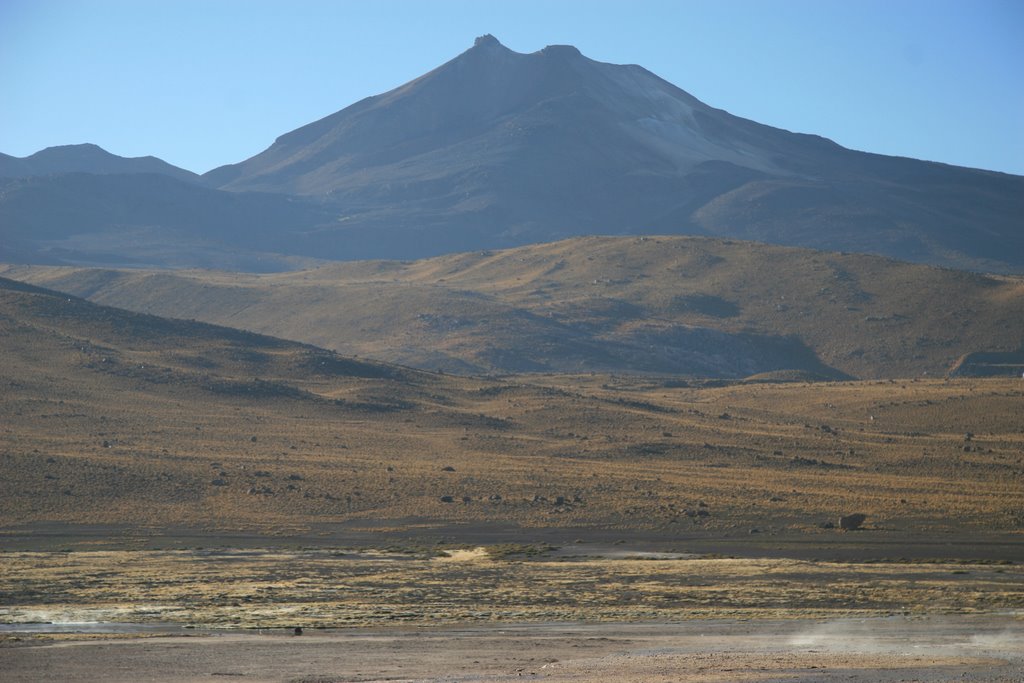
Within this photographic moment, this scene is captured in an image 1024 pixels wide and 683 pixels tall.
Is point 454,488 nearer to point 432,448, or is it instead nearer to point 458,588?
point 432,448

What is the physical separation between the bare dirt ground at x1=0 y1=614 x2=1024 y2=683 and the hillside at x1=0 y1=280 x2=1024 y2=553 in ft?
67.6

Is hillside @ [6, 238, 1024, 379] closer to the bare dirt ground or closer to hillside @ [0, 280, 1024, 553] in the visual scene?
hillside @ [0, 280, 1024, 553]

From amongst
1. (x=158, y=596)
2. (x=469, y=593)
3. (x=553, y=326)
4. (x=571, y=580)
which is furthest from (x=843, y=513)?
(x=553, y=326)

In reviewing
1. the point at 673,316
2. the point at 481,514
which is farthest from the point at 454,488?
the point at 673,316

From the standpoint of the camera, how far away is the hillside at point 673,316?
508 ft

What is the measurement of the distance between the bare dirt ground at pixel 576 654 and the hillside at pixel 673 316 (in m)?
112

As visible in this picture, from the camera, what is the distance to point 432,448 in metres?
80.8

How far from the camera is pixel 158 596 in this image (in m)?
37.8

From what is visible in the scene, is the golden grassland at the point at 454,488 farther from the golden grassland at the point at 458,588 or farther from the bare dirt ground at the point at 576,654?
the bare dirt ground at the point at 576,654

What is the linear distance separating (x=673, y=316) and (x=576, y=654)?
14901 centimetres

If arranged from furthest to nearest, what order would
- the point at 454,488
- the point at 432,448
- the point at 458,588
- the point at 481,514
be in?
the point at 432,448 → the point at 454,488 → the point at 481,514 → the point at 458,588

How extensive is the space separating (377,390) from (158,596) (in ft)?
217

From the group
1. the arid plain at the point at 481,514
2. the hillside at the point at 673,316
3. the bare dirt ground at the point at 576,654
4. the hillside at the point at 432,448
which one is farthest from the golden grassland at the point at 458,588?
the hillside at the point at 673,316

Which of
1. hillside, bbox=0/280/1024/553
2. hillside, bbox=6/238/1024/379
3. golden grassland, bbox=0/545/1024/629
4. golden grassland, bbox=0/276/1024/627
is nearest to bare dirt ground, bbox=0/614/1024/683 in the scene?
golden grassland, bbox=0/545/1024/629
